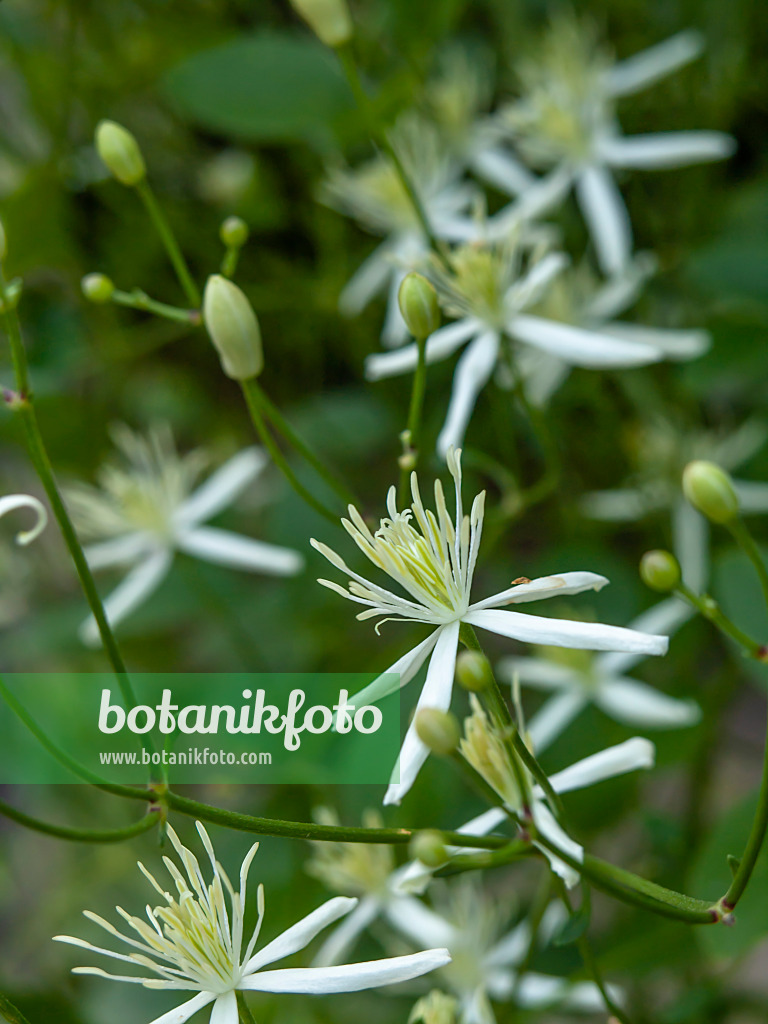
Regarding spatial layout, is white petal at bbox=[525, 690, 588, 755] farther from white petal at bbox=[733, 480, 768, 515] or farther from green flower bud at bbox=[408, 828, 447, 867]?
green flower bud at bbox=[408, 828, 447, 867]

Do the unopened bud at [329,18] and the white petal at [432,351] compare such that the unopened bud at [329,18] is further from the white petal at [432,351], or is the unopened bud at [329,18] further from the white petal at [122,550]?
the white petal at [122,550]

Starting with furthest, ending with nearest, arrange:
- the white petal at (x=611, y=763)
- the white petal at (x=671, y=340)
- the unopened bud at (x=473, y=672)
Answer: the white petal at (x=671, y=340) → the white petal at (x=611, y=763) → the unopened bud at (x=473, y=672)

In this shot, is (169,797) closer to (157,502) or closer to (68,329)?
(157,502)

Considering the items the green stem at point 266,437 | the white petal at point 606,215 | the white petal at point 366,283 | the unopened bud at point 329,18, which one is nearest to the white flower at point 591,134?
the white petal at point 606,215

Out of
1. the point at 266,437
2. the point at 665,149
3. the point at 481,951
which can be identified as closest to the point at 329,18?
the point at 266,437

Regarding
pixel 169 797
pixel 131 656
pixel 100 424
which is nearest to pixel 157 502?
pixel 100 424

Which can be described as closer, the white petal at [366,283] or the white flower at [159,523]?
the white flower at [159,523]
